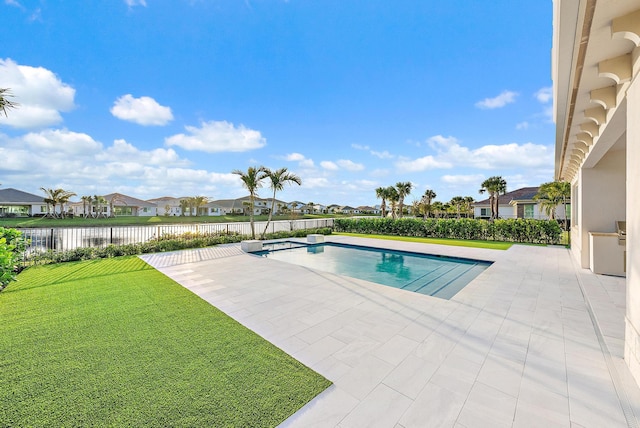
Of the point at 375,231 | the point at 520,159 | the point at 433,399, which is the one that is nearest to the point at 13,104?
the point at 433,399

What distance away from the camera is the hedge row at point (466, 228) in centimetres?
1225

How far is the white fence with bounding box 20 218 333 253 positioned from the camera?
906 centimetres

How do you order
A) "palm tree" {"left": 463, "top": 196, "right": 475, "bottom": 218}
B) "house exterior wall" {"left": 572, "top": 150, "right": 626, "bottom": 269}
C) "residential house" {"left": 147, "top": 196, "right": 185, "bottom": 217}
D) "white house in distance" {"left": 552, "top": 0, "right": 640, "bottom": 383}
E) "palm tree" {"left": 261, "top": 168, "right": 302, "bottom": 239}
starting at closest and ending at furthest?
"white house in distance" {"left": 552, "top": 0, "right": 640, "bottom": 383}, "house exterior wall" {"left": 572, "top": 150, "right": 626, "bottom": 269}, "palm tree" {"left": 261, "top": 168, "right": 302, "bottom": 239}, "palm tree" {"left": 463, "top": 196, "right": 475, "bottom": 218}, "residential house" {"left": 147, "top": 196, "right": 185, "bottom": 217}

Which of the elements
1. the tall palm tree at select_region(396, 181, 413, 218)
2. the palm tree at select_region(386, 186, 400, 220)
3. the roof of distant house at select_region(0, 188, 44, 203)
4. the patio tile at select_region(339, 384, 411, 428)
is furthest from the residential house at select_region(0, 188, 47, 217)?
the patio tile at select_region(339, 384, 411, 428)

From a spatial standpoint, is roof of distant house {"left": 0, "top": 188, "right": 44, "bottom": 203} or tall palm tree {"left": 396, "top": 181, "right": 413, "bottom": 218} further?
roof of distant house {"left": 0, "top": 188, "right": 44, "bottom": 203}

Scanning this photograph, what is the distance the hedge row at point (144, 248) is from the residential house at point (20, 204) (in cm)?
3829

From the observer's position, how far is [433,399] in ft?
6.89

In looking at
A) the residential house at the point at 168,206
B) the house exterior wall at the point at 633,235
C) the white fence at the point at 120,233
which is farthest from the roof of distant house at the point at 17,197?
the house exterior wall at the point at 633,235

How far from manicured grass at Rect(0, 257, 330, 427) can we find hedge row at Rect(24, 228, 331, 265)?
4364mm

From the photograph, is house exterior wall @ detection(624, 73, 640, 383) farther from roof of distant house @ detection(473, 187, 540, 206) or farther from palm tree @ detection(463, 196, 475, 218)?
palm tree @ detection(463, 196, 475, 218)

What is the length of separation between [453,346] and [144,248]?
34.8ft

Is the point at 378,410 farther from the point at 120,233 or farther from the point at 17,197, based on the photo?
the point at 17,197

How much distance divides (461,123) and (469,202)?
27.3m

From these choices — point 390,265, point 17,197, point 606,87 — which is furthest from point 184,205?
point 606,87
